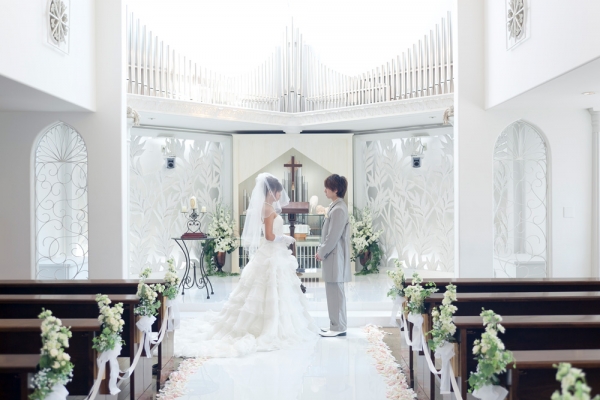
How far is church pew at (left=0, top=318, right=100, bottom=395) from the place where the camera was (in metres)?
3.56

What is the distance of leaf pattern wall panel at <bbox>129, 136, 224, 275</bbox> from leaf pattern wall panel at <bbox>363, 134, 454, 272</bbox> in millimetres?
3130

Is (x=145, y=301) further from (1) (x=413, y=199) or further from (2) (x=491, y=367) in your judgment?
(1) (x=413, y=199)

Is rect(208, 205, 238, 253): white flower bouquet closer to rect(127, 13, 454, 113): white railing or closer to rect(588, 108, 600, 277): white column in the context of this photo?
rect(127, 13, 454, 113): white railing

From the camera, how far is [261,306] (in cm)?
618

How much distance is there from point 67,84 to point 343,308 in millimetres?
4020

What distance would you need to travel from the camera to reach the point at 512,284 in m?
5.12

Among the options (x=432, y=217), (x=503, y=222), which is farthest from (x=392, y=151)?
(x=503, y=222)

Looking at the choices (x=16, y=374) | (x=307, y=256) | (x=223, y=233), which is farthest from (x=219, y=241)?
(x=16, y=374)

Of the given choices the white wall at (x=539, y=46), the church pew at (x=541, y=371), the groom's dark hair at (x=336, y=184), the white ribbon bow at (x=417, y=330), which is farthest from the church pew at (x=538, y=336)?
the groom's dark hair at (x=336, y=184)

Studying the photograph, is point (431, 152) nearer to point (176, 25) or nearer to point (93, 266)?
point (176, 25)

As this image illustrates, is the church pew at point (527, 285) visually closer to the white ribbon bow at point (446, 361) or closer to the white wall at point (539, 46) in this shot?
the white ribbon bow at point (446, 361)

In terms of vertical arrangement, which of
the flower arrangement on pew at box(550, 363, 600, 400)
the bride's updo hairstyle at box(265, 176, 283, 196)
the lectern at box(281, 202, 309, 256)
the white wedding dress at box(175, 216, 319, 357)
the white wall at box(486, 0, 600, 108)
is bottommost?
the white wedding dress at box(175, 216, 319, 357)

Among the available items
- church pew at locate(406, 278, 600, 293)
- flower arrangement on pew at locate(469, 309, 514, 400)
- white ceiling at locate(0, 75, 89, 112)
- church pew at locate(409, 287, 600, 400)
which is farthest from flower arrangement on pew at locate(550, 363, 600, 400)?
white ceiling at locate(0, 75, 89, 112)

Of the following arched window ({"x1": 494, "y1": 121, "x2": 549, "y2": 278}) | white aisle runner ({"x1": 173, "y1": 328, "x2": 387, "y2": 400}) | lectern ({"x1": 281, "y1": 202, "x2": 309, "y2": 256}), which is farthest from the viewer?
lectern ({"x1": 281, "y1": 202, "x2": 309, "y2": 256})
